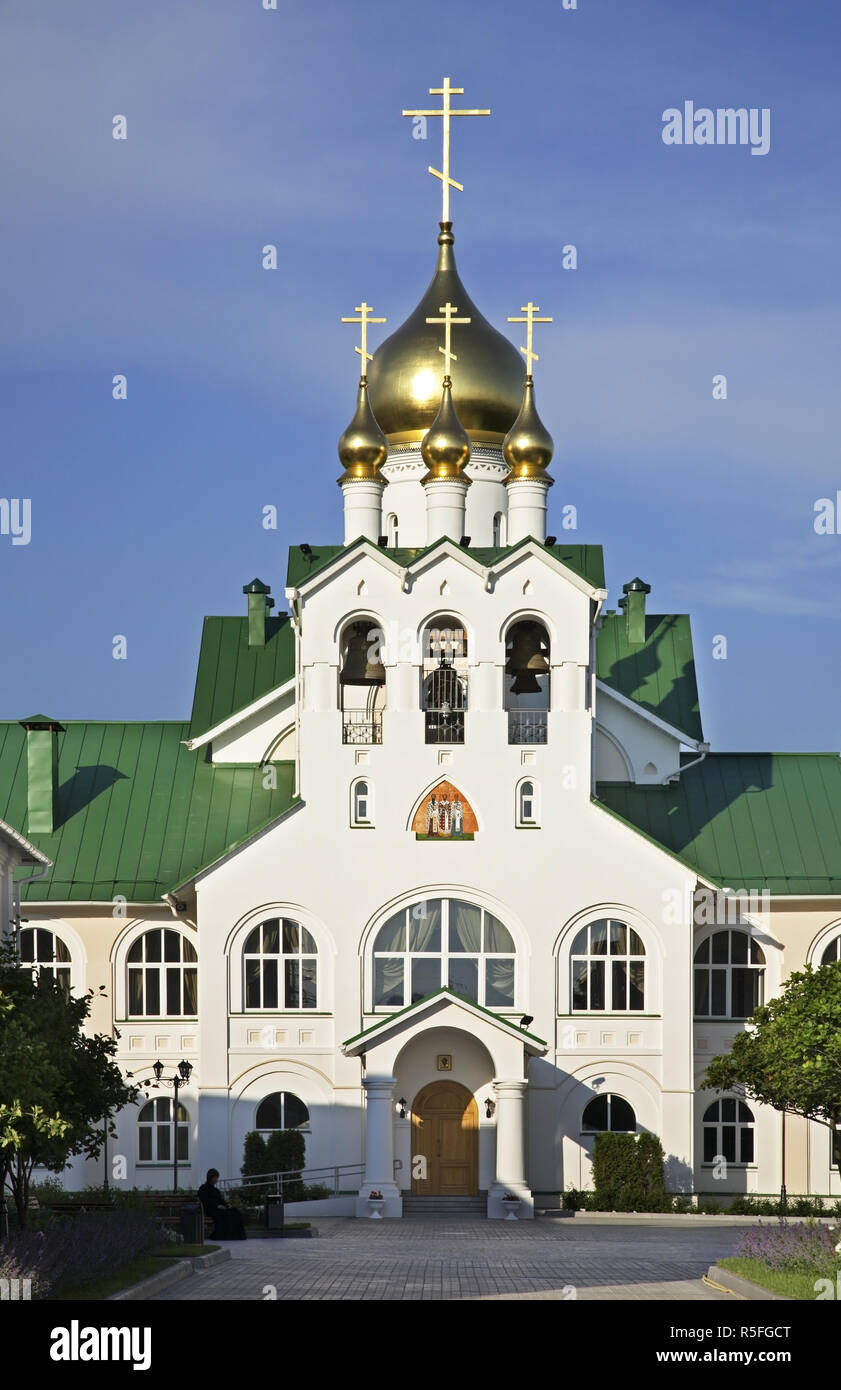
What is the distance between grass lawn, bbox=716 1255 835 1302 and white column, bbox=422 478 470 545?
2047cm

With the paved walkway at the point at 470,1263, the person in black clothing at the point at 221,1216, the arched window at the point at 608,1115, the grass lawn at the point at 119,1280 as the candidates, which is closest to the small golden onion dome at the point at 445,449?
the arched window at the point at 608,1115

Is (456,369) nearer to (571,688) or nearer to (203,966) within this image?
(571,688)

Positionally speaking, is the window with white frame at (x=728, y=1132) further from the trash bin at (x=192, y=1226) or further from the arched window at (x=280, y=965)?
the trash bin at (x=192, y=1226)

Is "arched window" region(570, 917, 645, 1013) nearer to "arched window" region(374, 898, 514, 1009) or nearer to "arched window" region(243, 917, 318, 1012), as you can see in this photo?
"arched window" region(374, 898, 514, 1009)

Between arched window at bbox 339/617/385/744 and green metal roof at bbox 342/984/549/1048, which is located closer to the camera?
green metal roof at bbox 342/984/549/1048

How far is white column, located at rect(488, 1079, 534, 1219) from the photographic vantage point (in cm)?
3622

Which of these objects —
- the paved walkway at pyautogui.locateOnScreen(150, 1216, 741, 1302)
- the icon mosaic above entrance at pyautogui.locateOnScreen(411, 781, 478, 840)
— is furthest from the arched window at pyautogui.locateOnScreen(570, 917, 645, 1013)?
the paved walkway at pyautogui.locateOnScreen(150, 1216, 741, 1302)

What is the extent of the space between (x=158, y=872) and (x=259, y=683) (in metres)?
6.15

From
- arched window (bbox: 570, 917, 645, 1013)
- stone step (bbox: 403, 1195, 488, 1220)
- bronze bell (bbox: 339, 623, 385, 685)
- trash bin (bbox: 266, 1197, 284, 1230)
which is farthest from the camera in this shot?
bronze bell (bbox: 339, 623, 385, 685)

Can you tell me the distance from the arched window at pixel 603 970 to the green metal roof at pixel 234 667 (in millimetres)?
9384

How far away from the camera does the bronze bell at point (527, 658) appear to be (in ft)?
129

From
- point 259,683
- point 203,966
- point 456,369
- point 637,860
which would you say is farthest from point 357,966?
point 456,369

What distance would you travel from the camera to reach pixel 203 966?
1513 inches

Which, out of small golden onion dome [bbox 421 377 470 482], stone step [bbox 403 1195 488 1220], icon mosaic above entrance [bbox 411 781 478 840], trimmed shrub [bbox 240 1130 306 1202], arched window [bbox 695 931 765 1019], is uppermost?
small golden onion dome [bbox 421 377 470 482]
